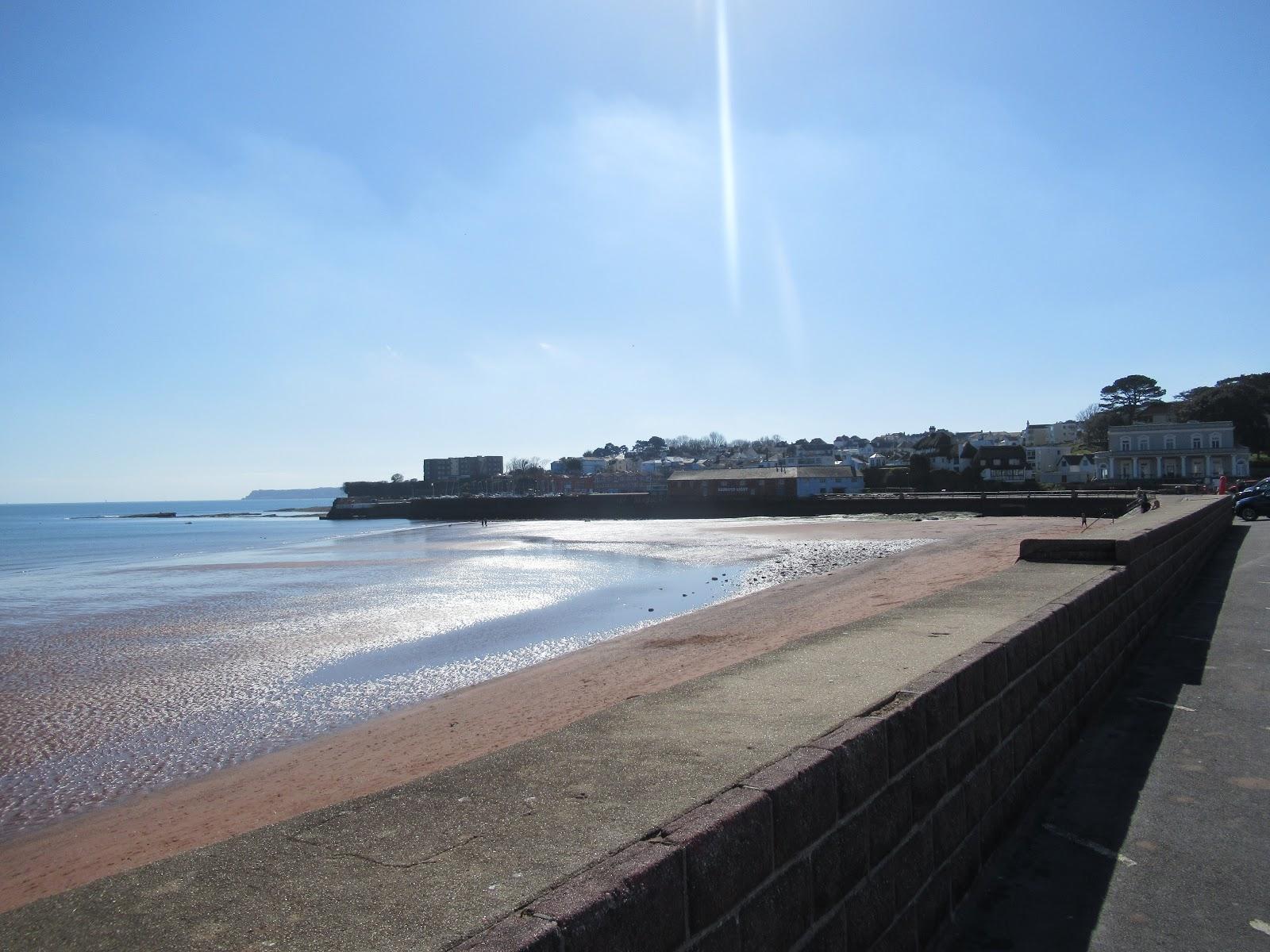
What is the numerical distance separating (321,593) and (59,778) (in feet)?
62.8

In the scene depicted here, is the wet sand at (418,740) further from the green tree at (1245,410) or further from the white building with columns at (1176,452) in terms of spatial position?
the green tree at (1245,410)

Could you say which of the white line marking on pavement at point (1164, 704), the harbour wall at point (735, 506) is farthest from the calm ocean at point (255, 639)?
the harbour wall at point (735, 506)

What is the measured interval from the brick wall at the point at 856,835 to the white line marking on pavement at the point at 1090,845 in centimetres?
19

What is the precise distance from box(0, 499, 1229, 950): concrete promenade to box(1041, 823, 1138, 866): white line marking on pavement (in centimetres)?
23

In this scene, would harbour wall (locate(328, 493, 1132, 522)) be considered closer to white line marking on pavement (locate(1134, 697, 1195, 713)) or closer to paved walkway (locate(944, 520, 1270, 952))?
white line marking on pavement (locate(1134, 697, 1195, 713))

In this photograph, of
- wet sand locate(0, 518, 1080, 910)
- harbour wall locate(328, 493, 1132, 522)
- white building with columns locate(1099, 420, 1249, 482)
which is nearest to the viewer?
wet sand locate(0, 518, 1080, 910)

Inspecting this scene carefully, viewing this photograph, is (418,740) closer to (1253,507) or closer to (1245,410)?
(1253,507)

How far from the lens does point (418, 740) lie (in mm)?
11086

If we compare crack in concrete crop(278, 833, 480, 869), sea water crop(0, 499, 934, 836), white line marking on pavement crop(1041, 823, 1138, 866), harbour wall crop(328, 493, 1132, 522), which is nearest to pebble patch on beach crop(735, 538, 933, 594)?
sea water crop(0, 499, 934, 836)

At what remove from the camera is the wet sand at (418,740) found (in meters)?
8.16

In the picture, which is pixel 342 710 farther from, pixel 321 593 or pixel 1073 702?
pixel 321 593

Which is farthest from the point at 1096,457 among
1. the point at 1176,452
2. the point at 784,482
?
the point at 784,482

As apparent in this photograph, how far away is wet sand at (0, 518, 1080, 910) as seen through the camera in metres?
8.16

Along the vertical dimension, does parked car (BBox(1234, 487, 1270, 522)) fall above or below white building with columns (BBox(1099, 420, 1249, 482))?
below
